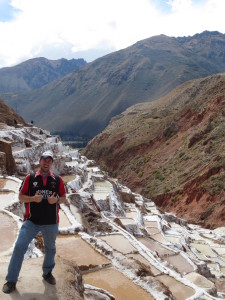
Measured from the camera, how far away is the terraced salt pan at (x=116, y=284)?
8.48m

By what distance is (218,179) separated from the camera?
36344 mm

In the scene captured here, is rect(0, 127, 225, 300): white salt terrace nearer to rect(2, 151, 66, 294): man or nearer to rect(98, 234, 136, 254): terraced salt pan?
rect(98, 234, 136, 254): terraced salt pan

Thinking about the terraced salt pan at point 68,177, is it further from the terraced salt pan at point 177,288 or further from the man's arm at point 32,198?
the man's arm at point 32,198

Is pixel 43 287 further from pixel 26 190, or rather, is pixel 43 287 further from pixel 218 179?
pixel 218 179

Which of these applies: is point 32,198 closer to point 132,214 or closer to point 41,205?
point 41,205

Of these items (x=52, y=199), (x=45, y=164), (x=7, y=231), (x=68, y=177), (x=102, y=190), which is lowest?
(x=102, y=190)

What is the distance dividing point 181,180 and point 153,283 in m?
33.3

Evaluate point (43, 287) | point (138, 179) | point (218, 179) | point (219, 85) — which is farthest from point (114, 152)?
point (43, 287)

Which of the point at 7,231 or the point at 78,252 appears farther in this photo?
the point at 78,252

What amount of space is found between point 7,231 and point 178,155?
41.1 meters

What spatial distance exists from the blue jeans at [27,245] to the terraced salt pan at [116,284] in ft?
10.5

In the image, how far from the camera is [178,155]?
48594 millimetres

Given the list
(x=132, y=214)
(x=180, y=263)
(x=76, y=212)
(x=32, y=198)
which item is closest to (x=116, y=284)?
(x=32, y=198)

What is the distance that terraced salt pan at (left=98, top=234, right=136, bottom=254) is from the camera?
1244cm
